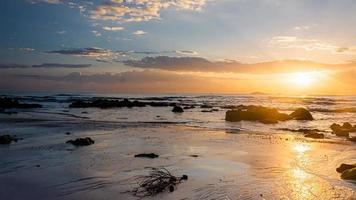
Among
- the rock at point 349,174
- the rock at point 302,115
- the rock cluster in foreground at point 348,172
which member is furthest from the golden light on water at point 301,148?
the rock at point 302,115

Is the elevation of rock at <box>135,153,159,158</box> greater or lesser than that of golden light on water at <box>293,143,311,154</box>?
greater

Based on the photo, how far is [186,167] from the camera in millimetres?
15938

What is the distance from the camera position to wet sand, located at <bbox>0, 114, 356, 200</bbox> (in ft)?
39.8

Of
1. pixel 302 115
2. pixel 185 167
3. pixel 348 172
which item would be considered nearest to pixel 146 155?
pixel 185 167

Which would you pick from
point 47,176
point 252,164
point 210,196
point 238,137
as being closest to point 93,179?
point 47,176

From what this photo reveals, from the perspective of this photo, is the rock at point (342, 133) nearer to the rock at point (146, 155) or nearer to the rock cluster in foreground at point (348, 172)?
the rock cluster in foreground at point (348, 172)

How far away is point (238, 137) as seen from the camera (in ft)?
92.7

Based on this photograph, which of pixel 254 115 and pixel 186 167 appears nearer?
pixel 186 167

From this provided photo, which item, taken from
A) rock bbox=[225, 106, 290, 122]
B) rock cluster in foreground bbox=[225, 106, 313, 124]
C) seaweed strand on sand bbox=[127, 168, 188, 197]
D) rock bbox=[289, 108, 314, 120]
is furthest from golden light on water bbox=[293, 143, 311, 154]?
rock bbox=[289, 108, 314, 120]

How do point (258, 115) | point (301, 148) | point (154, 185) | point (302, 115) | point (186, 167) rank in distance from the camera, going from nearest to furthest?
point (154, 185) < point (186, 167) < point (301, 148) < point (258, 115) < point (302, 115)

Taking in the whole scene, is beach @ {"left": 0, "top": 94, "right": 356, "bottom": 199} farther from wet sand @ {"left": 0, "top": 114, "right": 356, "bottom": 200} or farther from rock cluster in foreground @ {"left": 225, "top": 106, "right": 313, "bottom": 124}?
rock cluster in foreground @ {"left": 225, "top": 106, "right": 313, "bottom": 124}

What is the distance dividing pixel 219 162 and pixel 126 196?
683 cm

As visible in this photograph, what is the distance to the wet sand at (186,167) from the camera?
478 inches

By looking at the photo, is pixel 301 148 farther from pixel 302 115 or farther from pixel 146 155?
pixel 302 115
